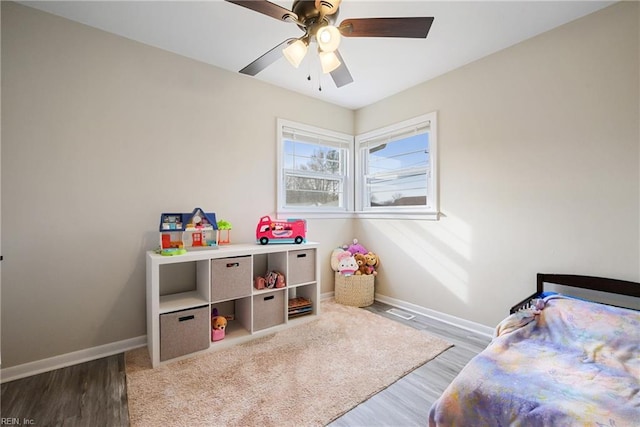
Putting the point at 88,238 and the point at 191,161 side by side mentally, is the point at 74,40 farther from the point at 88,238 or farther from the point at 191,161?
the point at 88,238

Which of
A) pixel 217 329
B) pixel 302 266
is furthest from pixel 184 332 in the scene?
pixel 302 266

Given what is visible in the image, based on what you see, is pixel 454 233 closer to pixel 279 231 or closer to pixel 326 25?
pixel 279 231

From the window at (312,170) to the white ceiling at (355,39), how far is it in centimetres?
72

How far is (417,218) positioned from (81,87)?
318 centimetres

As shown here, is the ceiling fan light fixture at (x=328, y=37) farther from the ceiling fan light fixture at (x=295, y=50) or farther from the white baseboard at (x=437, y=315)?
the white baseboard at (x=437, y=315)

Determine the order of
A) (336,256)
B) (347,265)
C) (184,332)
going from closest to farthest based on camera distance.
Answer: (184,332)
(347,265)
(336,256)

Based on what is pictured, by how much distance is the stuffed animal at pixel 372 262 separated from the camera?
3401 millimetres

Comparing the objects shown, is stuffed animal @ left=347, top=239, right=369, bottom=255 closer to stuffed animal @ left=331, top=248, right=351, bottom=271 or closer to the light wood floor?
stuffed animal @ left=331, top=248, right=351, bottom=271

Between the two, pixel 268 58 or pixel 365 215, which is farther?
pixel 365 215

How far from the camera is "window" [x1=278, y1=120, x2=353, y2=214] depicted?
3.22m

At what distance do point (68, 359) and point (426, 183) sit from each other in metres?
3.48

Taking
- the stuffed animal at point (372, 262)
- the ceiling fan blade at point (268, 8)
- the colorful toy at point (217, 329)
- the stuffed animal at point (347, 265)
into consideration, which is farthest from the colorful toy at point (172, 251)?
the stuffed animal at point (372, 262)

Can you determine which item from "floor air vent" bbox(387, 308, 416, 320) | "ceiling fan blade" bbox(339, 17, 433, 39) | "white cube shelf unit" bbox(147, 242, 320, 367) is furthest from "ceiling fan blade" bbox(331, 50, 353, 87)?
"floor air vent" bbox(387, 308, 416, 320)

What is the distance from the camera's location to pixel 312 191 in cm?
350
